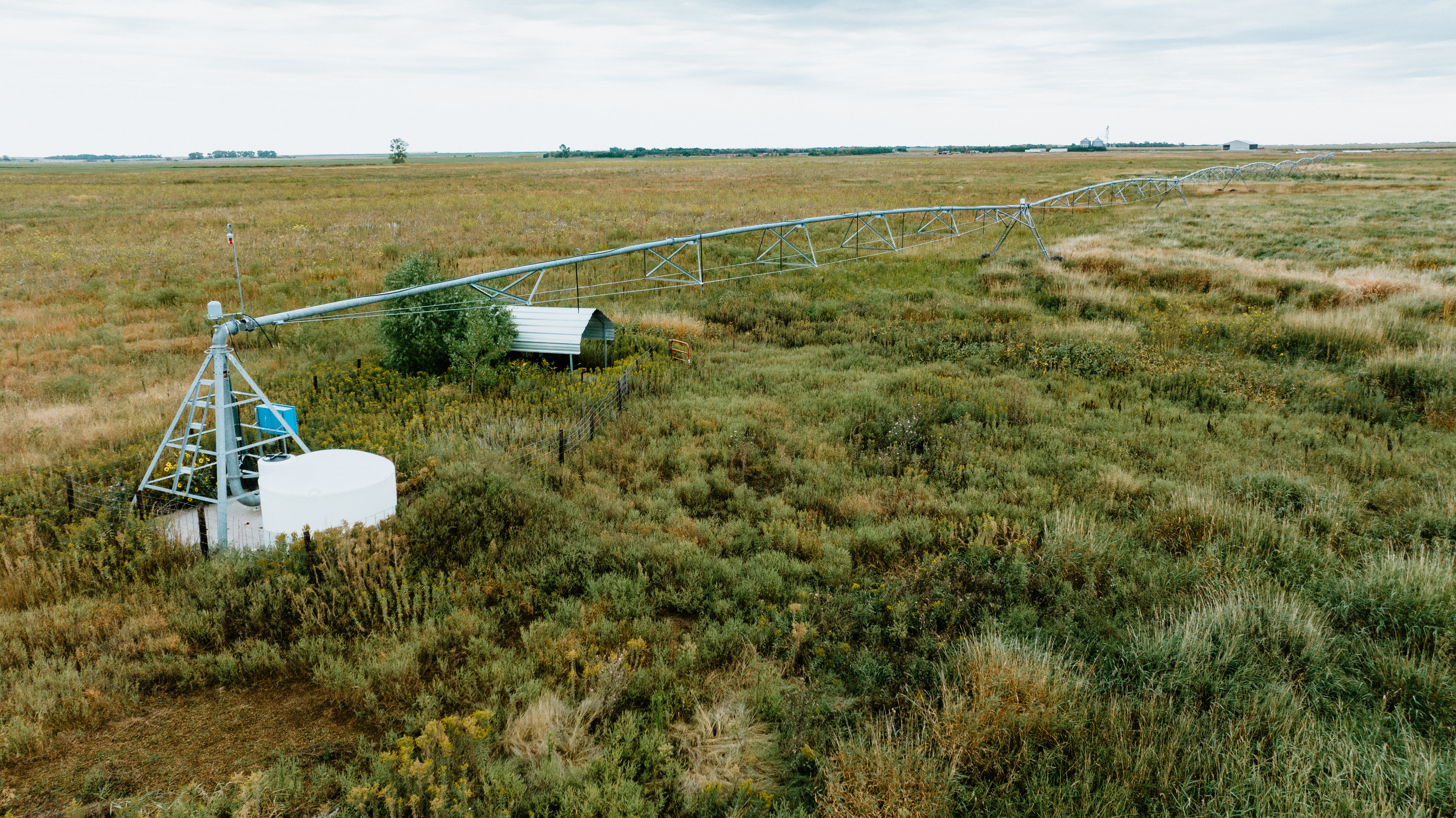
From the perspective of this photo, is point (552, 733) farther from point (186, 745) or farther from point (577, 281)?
point (577, 281)

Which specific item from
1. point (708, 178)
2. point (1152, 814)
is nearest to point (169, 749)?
point (1152, 814)

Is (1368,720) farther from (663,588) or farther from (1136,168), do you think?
(1136,168)

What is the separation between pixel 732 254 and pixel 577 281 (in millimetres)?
16478

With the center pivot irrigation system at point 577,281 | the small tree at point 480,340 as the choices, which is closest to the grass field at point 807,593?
the small tree at point 480,340

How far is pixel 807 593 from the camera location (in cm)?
820

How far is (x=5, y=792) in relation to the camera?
5410mm

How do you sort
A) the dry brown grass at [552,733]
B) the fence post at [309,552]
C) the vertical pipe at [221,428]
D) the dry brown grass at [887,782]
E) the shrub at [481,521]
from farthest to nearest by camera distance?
the vertical pipe at [221,428] < the shrub at [481,521] < the fence post at [309,552] < the dry brown grass at [552,733] < the dry brown grass at [887,782]

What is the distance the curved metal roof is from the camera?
679 inches

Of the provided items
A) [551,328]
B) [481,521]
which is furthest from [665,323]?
[481,521]

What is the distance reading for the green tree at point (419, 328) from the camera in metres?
16.4

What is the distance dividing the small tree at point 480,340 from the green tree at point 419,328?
0.80 ft

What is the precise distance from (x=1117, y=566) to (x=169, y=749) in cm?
993

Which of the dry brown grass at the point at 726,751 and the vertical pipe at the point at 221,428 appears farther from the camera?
the vertical pipe at the point at 221,428

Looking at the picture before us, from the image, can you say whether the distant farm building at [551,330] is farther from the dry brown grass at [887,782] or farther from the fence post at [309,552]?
the dry brown grass at [887,782]
